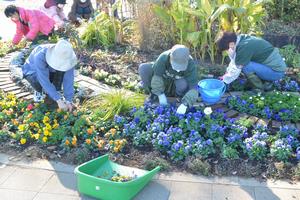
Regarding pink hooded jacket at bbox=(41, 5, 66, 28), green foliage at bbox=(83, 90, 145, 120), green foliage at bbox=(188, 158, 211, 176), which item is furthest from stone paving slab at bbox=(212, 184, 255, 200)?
pink hooded jacket at bbox=(41, 5, 66, 28)

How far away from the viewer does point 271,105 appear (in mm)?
Answer: 4590

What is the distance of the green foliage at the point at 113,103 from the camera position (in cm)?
455

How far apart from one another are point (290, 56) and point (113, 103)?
9.17ft

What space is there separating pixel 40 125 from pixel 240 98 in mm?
2323

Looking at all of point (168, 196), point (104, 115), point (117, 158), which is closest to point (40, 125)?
point (104, 115)

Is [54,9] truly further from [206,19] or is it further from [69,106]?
[69,106]

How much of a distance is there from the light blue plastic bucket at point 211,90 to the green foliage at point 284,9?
300 cm

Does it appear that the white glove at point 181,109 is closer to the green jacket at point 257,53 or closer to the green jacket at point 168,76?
the green jacket at point 168,76

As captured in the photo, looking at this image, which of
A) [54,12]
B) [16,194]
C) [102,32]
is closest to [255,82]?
[102,32]

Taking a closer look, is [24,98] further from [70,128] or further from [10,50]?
[10,50]

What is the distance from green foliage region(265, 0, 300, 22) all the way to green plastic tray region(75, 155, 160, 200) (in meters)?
4.76

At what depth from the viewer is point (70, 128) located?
14.2ft

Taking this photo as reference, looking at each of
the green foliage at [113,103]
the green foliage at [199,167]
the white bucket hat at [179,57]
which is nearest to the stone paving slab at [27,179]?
the green foliage at [113,103]

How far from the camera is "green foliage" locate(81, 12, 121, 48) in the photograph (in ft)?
21.5
